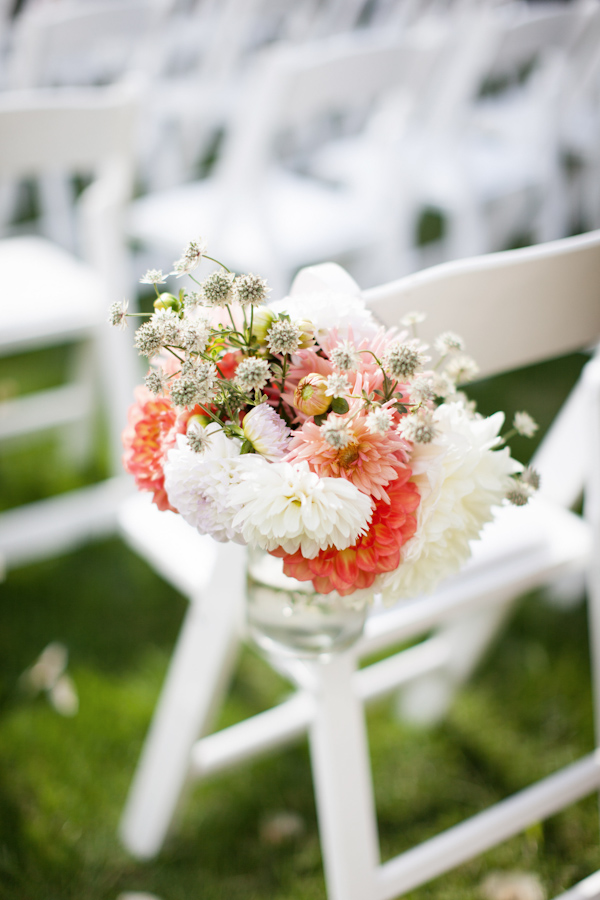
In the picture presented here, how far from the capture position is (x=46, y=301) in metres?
1.72

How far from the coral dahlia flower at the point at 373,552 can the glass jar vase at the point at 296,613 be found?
5.0 inches

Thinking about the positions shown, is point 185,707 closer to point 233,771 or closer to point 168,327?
point 233,771

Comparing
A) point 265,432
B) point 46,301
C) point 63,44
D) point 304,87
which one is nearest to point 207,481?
point 265,432

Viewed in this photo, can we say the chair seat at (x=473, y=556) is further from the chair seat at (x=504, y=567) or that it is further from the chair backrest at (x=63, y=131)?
the chair backrest at (x=63, y=131)

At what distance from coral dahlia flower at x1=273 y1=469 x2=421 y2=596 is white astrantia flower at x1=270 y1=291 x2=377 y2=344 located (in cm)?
14

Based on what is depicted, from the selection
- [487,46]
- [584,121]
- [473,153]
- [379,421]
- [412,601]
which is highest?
[487,46]

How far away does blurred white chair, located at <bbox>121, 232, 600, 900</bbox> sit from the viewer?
0.88 m

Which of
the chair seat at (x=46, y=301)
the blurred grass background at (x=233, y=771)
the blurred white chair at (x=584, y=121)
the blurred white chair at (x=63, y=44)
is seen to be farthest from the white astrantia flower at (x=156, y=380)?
the blurred white chair at (x=584, y=121)

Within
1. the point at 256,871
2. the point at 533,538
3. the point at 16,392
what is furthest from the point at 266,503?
the point at 16,392

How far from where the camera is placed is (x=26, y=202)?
14.6ft

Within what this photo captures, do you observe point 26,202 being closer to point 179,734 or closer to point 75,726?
point 75,726

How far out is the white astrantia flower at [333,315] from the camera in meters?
0.68

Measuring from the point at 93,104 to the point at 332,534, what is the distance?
4.43ft

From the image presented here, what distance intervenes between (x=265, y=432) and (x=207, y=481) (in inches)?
2.4
